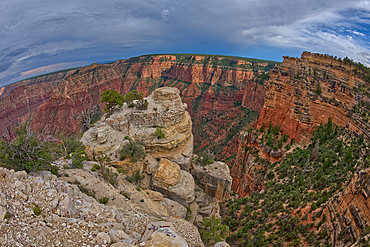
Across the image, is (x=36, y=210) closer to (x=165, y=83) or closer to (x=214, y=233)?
(x=214, y=233)

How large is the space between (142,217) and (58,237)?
20.0 ft

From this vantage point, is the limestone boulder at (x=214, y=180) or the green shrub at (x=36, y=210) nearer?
the green shrub at (x=36, y=210)

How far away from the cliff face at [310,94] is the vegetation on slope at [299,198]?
4416mm

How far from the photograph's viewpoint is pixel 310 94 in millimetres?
41094

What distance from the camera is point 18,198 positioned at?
28.9ft

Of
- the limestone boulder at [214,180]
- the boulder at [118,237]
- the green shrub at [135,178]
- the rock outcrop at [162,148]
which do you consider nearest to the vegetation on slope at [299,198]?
the limestone boulder at [214,180]

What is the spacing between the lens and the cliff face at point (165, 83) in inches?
3713

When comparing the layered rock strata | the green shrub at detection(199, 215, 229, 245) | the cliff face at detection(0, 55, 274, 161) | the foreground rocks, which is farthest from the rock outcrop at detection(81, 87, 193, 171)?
the cliff face at detection(0, 55, 274, 161)

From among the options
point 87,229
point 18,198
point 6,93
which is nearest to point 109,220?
point 87,229

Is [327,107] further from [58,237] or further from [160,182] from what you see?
[58,237]

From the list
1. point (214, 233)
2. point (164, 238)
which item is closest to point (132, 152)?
point (214, 233)

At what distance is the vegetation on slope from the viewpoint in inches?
784

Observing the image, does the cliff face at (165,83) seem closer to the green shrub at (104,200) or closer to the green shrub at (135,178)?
the green shrub at (135,178)

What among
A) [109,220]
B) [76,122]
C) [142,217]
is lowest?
[76,122]
